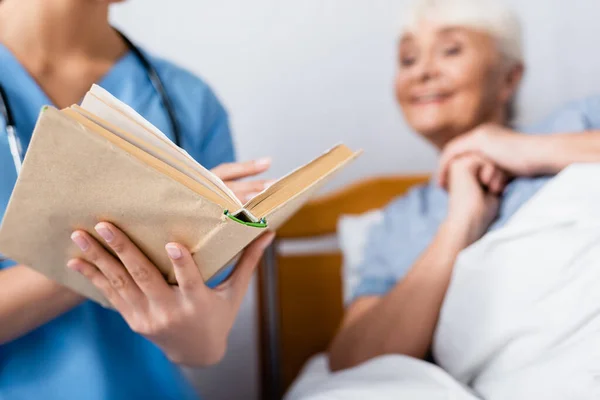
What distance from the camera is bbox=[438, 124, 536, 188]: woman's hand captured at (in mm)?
936

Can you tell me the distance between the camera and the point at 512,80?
4.08 feet

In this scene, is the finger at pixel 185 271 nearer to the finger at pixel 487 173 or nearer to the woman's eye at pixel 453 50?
the finger at pixel 487 173

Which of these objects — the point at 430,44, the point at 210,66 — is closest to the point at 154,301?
the point at 430,44

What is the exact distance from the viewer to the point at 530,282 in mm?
781

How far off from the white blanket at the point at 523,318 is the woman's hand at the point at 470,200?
91 mm

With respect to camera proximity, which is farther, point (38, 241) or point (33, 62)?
point (33, 62)

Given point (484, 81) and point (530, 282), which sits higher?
point (484, 81)

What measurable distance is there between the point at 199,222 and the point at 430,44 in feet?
2.72

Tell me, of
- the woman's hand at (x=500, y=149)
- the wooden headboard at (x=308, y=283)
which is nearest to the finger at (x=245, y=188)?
the woman's hand at (x=500, y=149)

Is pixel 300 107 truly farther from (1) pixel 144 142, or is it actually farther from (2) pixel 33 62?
(1) pixel 144 142

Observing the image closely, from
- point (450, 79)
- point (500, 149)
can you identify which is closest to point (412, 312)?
point (500, 149)

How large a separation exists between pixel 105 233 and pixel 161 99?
1.17 ft

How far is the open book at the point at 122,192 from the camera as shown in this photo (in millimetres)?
476

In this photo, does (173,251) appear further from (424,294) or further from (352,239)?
(352,239)
